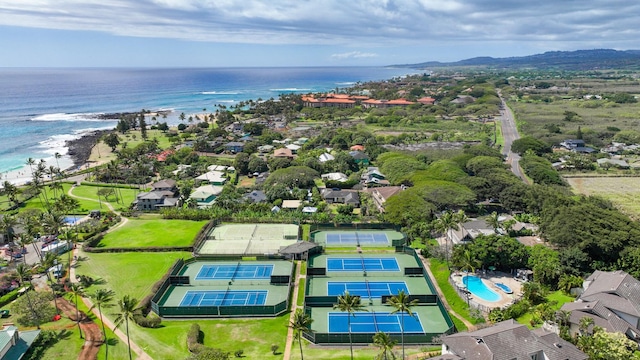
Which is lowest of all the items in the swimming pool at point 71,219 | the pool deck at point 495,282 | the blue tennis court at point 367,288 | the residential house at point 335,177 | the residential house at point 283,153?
the blue tennis court at point 367,288

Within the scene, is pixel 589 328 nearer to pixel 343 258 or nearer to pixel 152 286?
pixel 343 258

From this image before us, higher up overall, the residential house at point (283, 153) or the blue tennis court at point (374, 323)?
the residential house at point (283, 153)

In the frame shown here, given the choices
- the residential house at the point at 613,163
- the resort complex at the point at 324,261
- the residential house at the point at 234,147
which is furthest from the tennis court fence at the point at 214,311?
the residential house at the point at 613,163

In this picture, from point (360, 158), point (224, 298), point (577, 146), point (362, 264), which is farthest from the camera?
point (577, 146)

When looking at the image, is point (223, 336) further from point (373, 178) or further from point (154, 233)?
point (373, 178)

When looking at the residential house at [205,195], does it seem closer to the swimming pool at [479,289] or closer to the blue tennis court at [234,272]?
the blue tennis court at [234,272]

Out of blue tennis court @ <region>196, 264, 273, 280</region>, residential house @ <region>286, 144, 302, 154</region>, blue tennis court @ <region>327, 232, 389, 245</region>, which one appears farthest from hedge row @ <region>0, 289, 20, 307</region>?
residential house @ <region>286, 144, 302, 154</region>

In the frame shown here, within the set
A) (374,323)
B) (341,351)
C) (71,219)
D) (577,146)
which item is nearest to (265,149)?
(71,219)

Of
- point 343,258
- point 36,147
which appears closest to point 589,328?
point 343,258
